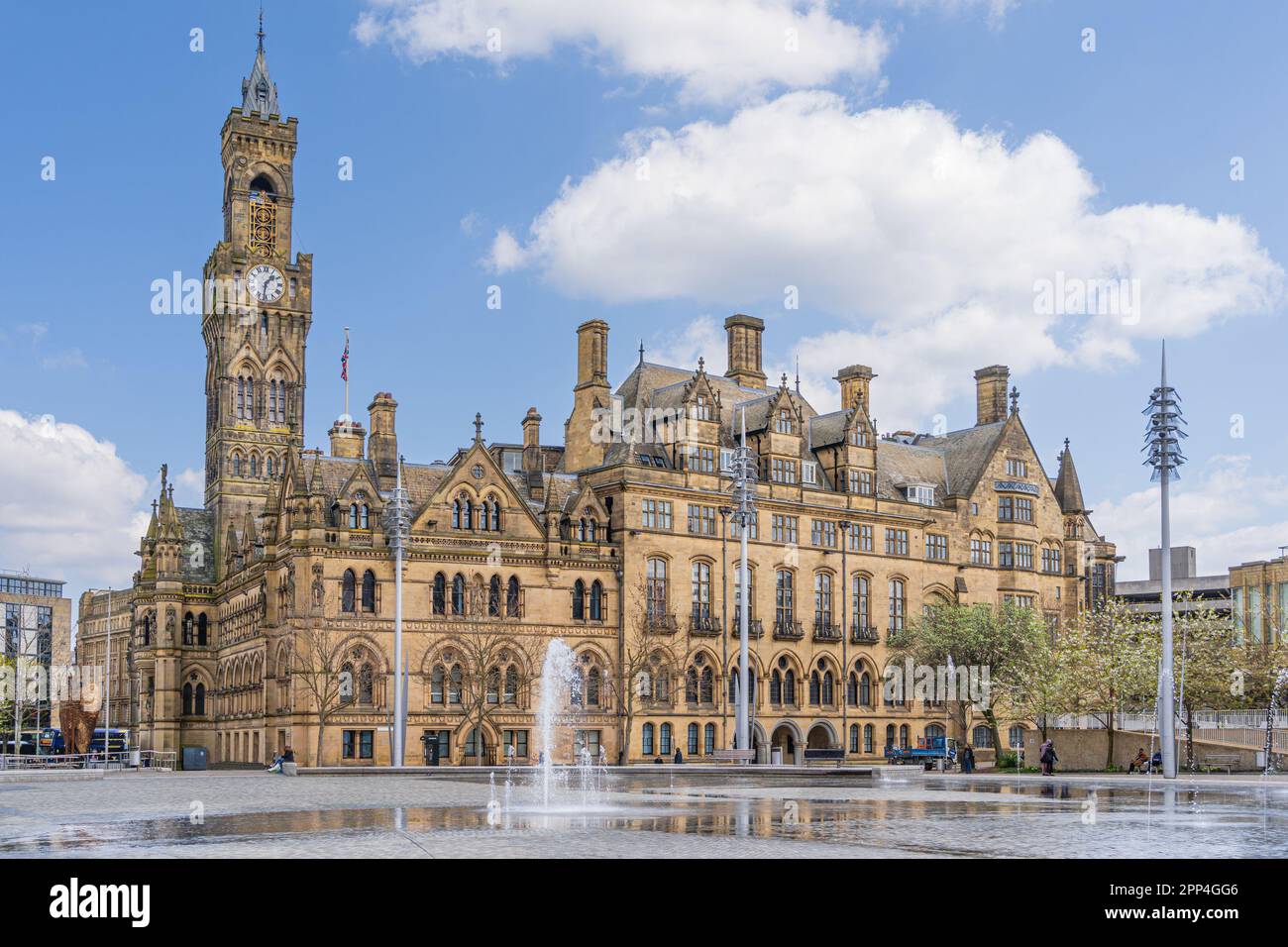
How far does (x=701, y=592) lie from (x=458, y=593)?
45.5ft

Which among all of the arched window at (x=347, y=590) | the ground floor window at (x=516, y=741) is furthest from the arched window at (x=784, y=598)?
the arched window at (x=347, y=590)

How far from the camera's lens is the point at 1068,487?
100m

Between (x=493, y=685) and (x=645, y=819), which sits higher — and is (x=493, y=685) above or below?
above

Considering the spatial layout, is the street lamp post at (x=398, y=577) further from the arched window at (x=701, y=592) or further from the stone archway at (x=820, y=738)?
the stone archway at (x=820, y=738)

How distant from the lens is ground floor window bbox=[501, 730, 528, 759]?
7519 centimetres

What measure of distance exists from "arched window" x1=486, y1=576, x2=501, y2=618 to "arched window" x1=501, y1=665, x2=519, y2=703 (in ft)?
9.03

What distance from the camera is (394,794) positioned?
3891 cm

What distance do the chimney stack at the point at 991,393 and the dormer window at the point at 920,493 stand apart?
8711 millimetres

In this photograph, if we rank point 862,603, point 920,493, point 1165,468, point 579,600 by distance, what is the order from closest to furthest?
1. point 1165,468
2. point 579,600
3. point 862,603
4. point 920,493

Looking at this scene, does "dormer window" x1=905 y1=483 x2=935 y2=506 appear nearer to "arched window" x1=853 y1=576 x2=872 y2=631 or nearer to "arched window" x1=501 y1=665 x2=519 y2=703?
"arched window" x1=853 y1=576 x2=872 y2=631

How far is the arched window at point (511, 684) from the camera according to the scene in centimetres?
7569

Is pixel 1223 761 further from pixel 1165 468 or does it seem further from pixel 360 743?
pixel 360 743

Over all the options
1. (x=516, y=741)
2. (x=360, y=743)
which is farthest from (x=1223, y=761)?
(x=360, y=743)
